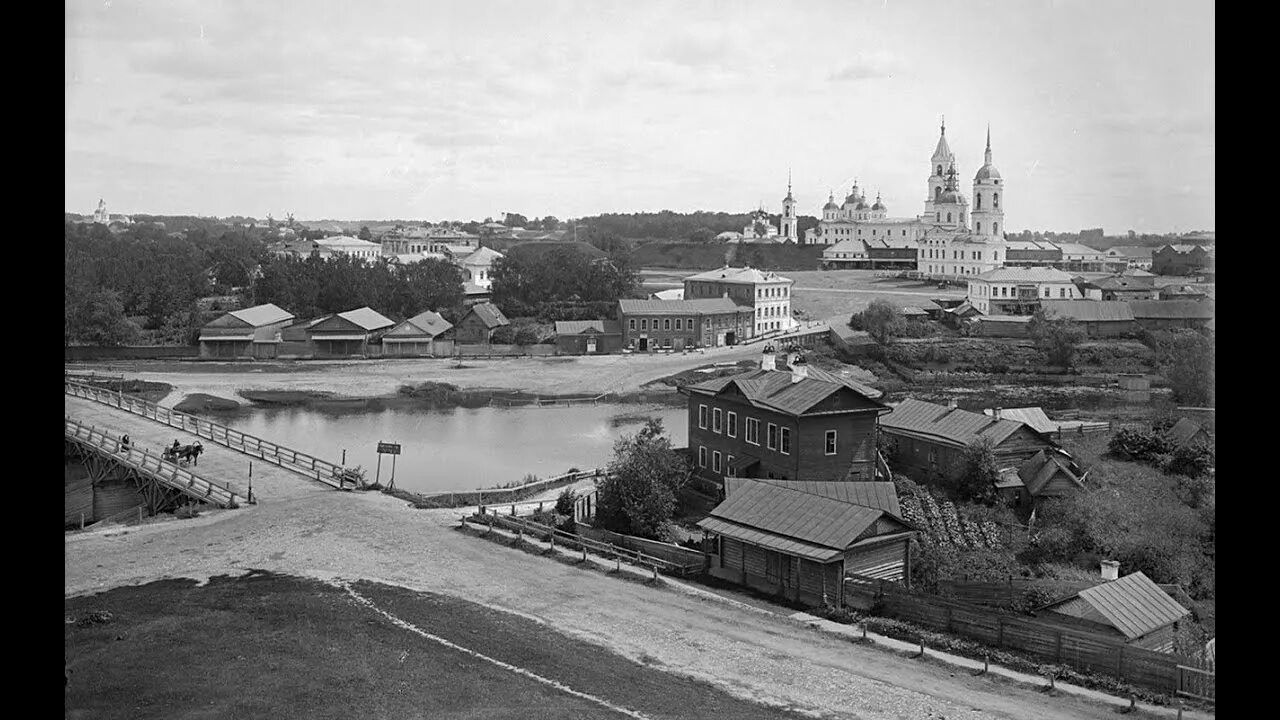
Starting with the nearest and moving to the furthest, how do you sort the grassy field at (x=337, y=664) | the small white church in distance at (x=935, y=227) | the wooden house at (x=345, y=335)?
the grassy field at (x=337, y=664), the wooden house at (x=345, y=335), the small white church in distance at (x=935, y=227)

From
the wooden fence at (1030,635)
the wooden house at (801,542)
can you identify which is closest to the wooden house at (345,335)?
the wooden house at (801,542)

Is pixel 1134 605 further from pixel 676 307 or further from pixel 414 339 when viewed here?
pixel 676 307

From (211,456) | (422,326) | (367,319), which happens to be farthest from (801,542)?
(367,319)

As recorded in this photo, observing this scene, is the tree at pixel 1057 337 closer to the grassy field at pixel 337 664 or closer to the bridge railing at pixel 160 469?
the bridge railing at pixel 160 469

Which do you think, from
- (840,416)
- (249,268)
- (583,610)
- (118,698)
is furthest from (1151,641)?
(249,268)

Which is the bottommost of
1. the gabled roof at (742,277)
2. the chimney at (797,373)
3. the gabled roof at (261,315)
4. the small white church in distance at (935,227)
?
the chimney at (797,373)

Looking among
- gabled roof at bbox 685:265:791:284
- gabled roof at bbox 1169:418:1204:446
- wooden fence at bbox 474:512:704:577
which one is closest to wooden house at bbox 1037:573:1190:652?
wooden fence at bbox 474:512:704:577

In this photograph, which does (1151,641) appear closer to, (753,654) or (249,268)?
(753,654)
